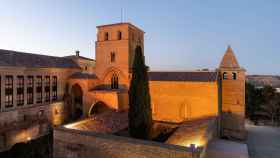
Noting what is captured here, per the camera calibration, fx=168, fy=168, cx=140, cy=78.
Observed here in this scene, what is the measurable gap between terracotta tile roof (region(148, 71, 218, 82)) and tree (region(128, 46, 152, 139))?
16.6 ft

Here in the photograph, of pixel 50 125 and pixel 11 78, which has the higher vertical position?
pixel 11 78

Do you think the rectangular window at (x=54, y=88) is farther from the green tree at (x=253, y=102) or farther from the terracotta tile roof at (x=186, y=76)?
the green tree at (x=253, y=102)

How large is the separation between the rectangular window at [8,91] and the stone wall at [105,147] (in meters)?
10.3

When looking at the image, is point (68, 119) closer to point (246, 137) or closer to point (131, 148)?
point (131, 148)

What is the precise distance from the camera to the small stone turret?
64.7 feet

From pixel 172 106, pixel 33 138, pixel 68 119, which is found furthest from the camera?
pixel 68 119

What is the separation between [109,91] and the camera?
21797mm

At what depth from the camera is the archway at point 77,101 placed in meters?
27.6

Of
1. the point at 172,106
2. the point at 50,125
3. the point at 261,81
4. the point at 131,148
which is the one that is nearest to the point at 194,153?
the point at 131,148

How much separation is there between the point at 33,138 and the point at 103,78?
11766mm

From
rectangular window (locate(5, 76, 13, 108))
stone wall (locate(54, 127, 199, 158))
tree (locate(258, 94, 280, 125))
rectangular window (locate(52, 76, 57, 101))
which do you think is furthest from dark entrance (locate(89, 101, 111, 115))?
tree (locate(258, 94, 280, 125))

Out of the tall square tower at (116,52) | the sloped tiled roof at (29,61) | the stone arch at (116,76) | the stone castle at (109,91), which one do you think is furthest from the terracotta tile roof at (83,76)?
the stone arch at (116,76)

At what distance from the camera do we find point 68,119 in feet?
89.8

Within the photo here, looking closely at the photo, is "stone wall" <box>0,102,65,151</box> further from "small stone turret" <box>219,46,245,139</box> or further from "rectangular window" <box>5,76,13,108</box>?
"small stone turret" <box>219,46,245,139</box>
